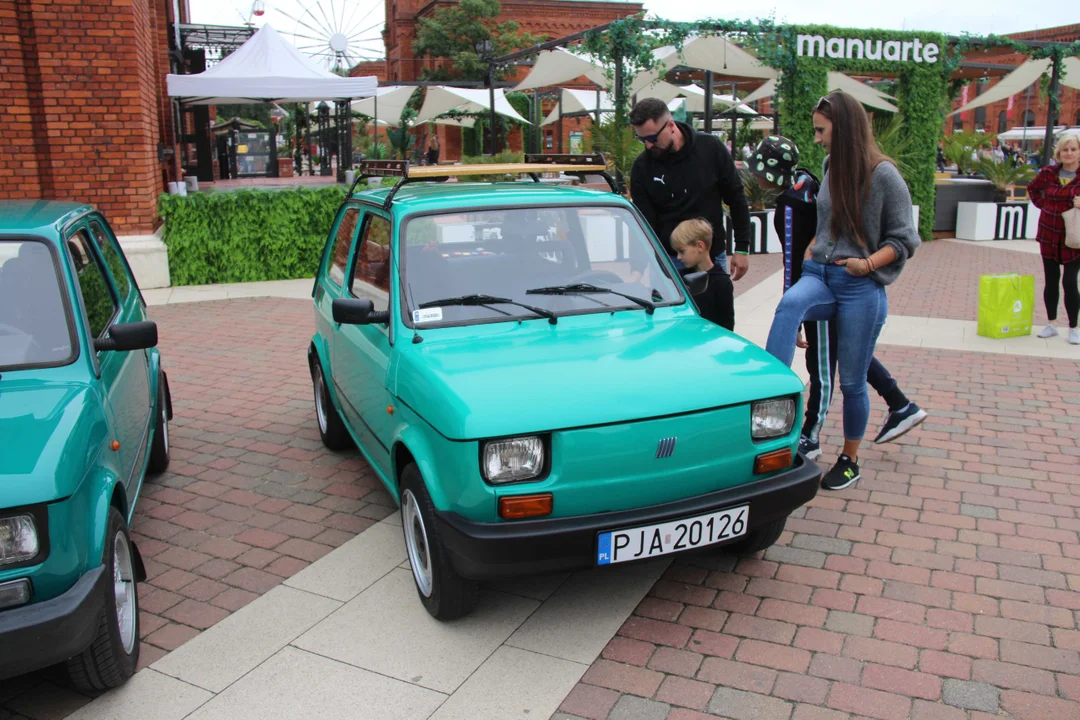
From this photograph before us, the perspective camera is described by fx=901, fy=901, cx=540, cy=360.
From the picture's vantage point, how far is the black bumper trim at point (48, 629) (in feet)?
8.64

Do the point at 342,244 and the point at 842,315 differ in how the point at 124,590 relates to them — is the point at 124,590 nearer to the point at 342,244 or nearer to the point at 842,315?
the point at 342,244

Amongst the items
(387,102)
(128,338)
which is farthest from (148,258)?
(387,102)

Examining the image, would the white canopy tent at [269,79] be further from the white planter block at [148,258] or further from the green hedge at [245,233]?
the white planter block at [148,258]

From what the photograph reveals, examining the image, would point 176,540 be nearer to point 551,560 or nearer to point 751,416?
point 551,560

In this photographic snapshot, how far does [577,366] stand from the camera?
355 centimetres

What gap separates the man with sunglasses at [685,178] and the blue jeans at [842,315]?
77 cm

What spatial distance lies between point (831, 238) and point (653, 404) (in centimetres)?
196

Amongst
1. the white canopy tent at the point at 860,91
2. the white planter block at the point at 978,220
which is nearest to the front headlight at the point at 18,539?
the white canopy tent at the point at 860,91

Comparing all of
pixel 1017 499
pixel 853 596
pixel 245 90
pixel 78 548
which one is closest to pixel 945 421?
pixel 1017 499

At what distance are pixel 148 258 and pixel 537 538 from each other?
9621mm

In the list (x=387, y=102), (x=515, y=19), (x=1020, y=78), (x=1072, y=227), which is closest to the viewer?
(x=1072, y=227)

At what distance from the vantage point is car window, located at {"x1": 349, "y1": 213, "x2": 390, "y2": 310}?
4.28 meters

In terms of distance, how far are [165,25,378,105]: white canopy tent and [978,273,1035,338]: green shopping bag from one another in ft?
33.4

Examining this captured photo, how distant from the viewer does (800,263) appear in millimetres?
5281
